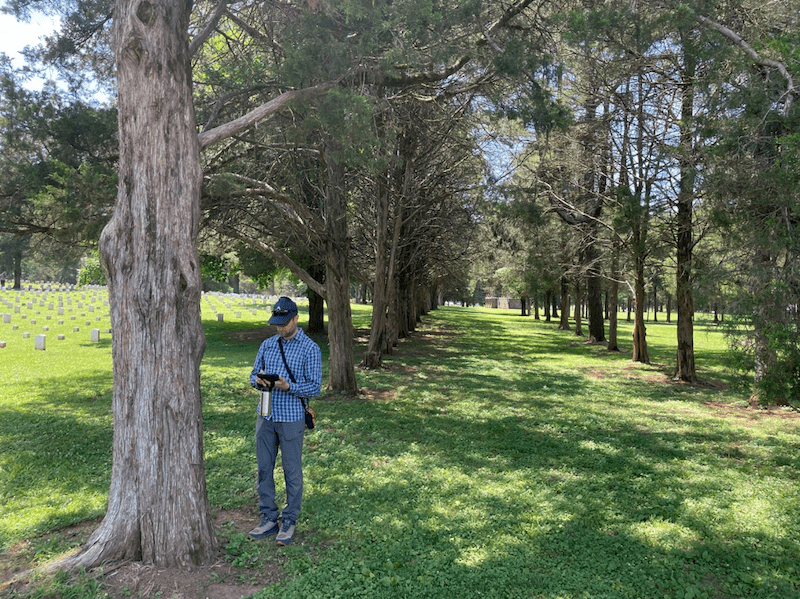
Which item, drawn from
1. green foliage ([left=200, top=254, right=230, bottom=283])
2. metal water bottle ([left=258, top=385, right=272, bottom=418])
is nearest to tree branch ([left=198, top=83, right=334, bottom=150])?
metal water bottle ([left=258, top=385, right=272, bottom=418])

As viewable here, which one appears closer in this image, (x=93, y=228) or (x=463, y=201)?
(x=93, y=228)

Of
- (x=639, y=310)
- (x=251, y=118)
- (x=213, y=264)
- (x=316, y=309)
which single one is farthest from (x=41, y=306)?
(x=251, y=118)

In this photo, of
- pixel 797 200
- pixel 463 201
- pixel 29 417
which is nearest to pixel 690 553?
pixel 797 200

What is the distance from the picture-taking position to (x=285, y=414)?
4715 millimetres

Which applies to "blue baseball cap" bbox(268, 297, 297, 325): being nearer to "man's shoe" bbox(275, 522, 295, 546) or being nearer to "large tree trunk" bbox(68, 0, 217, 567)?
"large tree trunk" bbox(68, 0, 217, 567)

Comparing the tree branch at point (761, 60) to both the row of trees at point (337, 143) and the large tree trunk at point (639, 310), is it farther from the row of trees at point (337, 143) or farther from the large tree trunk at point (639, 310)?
the large tree trunk at point (639, 310)

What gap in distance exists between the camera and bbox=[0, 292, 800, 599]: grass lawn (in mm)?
4375

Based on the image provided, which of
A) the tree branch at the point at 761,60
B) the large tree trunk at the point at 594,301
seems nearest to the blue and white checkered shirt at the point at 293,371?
the tree branch at the point at 761,60

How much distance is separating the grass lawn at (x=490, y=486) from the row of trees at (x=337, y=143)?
122 cm

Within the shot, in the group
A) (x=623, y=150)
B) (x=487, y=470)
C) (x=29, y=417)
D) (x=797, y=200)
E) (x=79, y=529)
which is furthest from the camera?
(x=623, y=150)

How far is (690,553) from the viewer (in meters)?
Result: 4.76

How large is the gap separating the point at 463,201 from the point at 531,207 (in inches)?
370

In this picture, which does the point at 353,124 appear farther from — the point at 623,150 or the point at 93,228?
the point at 623,150

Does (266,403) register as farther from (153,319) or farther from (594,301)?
(594,301)
